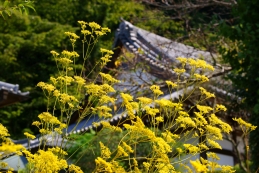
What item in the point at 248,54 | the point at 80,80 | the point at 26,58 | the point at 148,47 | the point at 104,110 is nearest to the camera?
the point at 80,80

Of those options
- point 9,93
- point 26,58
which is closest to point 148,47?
point 9,93

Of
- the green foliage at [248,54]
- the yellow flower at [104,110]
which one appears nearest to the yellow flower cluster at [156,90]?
the yellow flower at [104,110]

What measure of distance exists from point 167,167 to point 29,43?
12.7 metres

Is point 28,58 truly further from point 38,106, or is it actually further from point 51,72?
point 38,106

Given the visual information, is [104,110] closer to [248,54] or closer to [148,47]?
[248,54]

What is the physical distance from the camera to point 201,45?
28.5 feet

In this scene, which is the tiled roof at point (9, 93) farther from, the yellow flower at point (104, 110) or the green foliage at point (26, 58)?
the yellow flower at point (104, 110)

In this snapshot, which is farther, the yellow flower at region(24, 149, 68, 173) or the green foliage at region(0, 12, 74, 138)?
the green foliage at region(0, 12, 74, 138)

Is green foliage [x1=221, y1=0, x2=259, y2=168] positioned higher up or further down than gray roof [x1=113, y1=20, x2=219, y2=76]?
higher up

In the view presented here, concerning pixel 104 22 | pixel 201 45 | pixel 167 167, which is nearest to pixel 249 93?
pixel 201 45

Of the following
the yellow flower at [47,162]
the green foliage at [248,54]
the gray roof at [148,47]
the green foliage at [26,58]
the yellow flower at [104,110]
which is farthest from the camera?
the green foliage at [26,58]

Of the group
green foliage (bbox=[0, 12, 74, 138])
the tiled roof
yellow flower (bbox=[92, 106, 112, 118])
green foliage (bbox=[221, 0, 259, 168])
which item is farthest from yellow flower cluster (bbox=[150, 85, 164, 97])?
green foliage (bbox=[0, 12, 74, 138])

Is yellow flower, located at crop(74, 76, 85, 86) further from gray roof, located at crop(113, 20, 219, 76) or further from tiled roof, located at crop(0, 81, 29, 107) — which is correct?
gray roof, located at crop(113, 20, 219, 76)

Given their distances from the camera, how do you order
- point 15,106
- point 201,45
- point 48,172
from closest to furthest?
point 48,172, point 201,45, point 15,106
